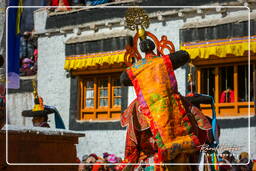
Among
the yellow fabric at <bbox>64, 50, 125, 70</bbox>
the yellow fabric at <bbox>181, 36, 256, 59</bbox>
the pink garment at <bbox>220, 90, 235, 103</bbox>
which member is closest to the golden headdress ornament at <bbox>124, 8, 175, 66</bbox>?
the yellow fabric at <bbox>181, 36, 256, 59</bbox>

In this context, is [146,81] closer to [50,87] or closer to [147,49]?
[147,49]

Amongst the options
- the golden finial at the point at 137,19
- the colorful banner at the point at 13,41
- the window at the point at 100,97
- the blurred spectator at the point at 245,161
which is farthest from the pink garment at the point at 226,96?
the golden finial at the point at 137,19

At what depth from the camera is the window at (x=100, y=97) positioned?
12.8 meters

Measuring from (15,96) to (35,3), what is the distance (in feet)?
9.41

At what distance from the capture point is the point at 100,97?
42.2 feet

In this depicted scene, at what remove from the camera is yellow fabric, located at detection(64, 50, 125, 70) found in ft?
42.7

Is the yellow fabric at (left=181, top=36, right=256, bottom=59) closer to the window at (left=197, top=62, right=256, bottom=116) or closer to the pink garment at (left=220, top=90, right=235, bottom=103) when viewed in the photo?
the window at (left=197, top=62, right=256, bottom=116)

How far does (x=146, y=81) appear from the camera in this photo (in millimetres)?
5852

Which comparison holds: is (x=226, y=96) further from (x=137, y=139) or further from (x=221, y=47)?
(x=137, y=139)

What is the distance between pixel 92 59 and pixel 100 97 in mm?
1025

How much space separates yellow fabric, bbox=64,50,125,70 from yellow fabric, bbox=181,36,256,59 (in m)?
1.58

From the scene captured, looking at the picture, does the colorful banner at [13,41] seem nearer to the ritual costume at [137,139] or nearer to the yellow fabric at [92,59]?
the yellow fabric at [92,59]

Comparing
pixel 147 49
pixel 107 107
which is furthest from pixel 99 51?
pixel 147 49

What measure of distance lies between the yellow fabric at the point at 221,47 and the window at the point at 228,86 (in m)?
0.33
